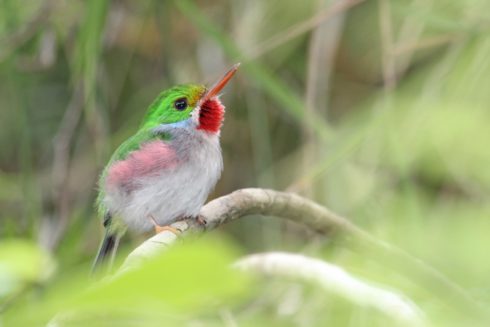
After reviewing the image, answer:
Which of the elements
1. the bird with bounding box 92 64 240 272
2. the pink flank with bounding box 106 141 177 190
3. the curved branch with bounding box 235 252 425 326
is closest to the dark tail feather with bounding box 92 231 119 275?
the bird with bounding box 92 64 240 272

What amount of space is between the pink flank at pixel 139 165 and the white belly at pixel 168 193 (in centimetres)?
1

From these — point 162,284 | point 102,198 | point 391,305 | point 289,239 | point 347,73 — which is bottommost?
point 162,284

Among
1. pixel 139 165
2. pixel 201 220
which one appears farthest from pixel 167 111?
pixel 201 220

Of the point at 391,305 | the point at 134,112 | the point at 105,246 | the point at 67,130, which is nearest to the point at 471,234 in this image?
the point at 391,305

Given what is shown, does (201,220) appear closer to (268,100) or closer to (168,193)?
(168,193)

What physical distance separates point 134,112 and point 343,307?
2700 mm

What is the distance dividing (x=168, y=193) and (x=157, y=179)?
1.8 inches

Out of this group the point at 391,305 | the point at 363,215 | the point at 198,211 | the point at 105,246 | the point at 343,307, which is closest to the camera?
the point at 343,307

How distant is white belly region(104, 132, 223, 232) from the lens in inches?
72.3

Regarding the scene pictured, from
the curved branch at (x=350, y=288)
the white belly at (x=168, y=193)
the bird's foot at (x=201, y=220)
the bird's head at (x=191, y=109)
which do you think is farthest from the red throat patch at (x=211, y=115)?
the curved branch at (x=350, y=288)

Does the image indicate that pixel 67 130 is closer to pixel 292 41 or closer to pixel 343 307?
pixel 292 41

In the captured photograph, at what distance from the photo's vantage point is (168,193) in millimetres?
1852

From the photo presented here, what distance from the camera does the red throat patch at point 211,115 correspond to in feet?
6.70

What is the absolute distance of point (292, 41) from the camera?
291 centimetres
